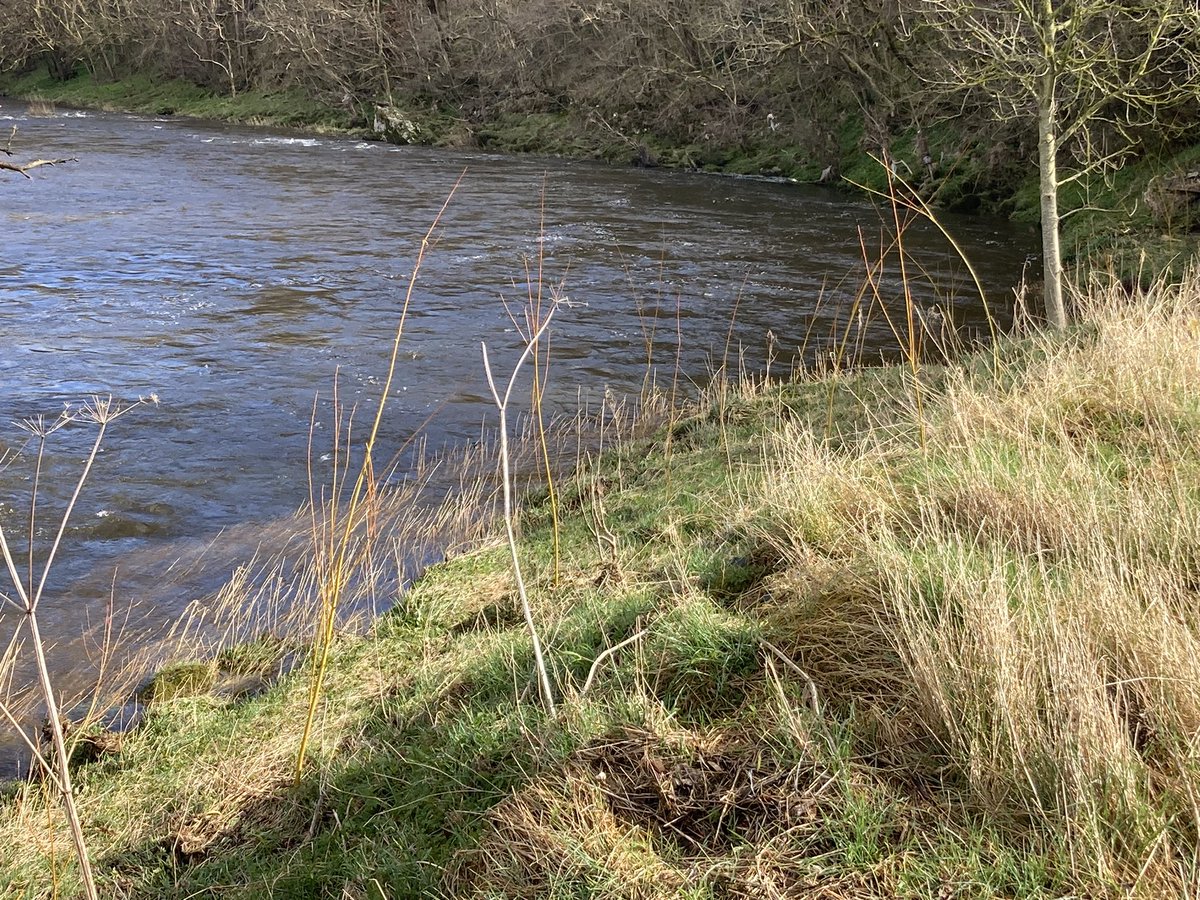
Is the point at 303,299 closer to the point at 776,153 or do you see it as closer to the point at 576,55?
the point at 776,153

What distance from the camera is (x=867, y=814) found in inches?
103

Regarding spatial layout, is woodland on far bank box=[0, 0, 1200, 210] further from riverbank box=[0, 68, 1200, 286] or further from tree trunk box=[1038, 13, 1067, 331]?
tree trunk box=[1038, 13, 1067, 331]

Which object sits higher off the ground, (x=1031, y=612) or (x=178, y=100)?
(x=178, y=100)

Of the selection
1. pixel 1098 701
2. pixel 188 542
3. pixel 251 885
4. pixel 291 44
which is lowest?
pixel 188 542

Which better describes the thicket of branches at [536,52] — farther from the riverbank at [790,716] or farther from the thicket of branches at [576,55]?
the riverbank at [790,716]

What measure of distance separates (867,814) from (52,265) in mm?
16052

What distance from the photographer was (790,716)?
2.93 metres

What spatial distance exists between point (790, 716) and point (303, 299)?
480 inches

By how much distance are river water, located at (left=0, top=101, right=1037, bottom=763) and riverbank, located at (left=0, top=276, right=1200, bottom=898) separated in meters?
2.14

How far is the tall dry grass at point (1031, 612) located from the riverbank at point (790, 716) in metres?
0.01

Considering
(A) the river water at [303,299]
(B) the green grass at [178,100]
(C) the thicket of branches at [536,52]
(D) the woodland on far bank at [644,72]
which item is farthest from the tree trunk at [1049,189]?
(B) the green grass at [178,100]

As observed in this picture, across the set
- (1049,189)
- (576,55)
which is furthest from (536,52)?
(1049,189)

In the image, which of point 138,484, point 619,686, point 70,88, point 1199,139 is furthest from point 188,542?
point 70,88

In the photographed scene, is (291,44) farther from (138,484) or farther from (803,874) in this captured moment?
(803,874)
